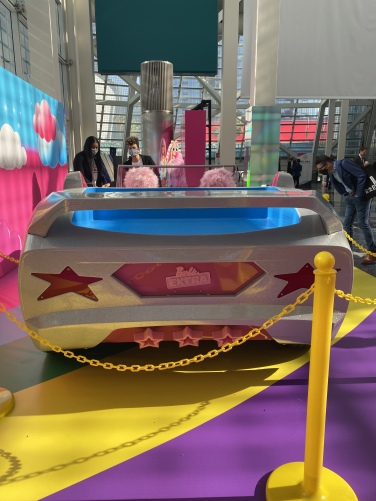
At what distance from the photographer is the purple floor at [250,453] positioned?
159cm

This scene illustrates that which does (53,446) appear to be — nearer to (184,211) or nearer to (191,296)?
(191,296)

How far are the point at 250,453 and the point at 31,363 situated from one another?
1533 mm

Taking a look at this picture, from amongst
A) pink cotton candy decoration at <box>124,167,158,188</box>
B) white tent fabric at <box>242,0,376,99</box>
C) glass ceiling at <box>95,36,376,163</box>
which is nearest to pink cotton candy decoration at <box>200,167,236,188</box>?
pink cotton candy decoration at <box>124,167,158,188</box>

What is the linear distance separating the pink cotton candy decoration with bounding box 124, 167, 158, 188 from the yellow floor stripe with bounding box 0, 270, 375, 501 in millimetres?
2106

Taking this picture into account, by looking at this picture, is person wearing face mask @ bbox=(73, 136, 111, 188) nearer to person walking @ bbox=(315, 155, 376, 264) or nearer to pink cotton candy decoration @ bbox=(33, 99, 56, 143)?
A: pink cotton candy decoration @ bbox=(33, 99, 56, 143)

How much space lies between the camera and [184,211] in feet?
9.46

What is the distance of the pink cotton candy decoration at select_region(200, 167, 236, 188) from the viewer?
4.50 m

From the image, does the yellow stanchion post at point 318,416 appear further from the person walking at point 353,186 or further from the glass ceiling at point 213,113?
the glass ceiling at point 213,113

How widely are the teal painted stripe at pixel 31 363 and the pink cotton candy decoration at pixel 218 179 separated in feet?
7.37

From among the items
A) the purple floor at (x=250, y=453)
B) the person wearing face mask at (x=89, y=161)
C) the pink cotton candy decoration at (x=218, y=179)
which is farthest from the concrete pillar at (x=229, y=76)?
the purple floor at (x=250, y=453)

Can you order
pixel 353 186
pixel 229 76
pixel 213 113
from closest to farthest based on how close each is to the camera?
pixel 353 186, pixel 229 76, pixel 213 113

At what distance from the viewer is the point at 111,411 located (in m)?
2.12

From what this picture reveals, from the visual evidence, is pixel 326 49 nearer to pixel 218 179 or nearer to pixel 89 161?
pixel 89 161

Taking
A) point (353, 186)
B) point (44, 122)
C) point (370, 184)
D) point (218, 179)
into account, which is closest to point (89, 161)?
point (44, 122)
